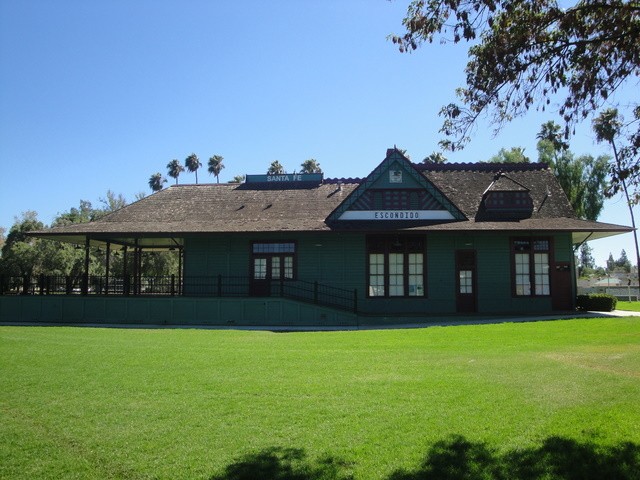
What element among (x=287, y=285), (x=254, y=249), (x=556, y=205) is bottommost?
(x=287, y=285)

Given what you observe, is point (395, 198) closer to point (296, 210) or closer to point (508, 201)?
point (296, 210)

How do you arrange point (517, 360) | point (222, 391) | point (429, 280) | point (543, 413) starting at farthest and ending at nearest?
1. point (429, 280)
2. point (517, 360)
3. point (222, 391)
4. point (543, 413)

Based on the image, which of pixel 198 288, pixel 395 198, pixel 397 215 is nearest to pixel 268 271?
pixel 198 288

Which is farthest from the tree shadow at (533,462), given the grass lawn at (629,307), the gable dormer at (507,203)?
the grass lawn at (629,307)

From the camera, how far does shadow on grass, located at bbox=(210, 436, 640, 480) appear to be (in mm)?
5246

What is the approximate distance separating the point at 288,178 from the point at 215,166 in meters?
48.4

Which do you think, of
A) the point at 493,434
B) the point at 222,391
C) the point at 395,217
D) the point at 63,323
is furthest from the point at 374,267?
the point at 493,434

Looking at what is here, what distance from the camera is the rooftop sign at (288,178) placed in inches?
1130

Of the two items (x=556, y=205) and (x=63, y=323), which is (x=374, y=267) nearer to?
(x=556, y=205)

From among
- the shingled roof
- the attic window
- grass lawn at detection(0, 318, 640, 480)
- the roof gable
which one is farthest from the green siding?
grass lawn at detection(0, 318, 640, 480)

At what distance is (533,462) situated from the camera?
548cm

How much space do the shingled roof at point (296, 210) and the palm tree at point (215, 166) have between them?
46145 millimetres

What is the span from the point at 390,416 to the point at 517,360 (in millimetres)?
4673

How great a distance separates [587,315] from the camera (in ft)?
68.7
